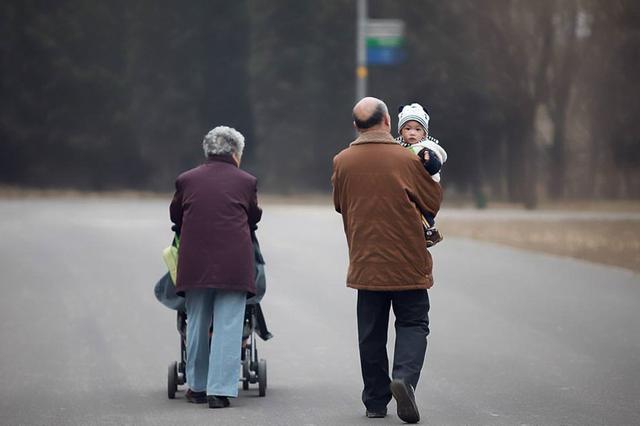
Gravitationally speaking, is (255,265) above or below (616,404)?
above

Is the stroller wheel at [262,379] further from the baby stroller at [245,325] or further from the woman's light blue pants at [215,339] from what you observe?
the woman's light blue pants at [215,339]

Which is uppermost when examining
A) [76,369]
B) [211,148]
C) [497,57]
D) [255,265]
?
[497,57]

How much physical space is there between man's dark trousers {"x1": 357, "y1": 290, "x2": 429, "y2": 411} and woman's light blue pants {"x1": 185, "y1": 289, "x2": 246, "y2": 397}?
31.4 inches

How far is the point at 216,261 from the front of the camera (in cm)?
812

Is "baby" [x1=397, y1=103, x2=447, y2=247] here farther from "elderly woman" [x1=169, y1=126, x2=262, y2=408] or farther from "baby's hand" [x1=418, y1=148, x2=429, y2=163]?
"elderly woman" [x1=169, y1=126, x2=262, y2=408]

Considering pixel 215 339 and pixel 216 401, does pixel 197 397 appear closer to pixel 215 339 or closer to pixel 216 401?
pixel 216 401

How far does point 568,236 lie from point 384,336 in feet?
60.0

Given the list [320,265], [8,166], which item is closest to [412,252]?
[320,265]

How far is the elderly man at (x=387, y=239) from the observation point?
7.58m

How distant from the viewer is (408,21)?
1885 inches

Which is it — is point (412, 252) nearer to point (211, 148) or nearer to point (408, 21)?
point (211, 148)

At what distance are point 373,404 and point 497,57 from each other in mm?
39285

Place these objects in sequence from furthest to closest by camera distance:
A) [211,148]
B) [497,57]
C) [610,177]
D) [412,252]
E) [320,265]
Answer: [610,177] < [497,57] < [320,265] < [211,148] < [412,252]

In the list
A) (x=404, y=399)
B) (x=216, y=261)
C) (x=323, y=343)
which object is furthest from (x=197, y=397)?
(x=323, y=343)
